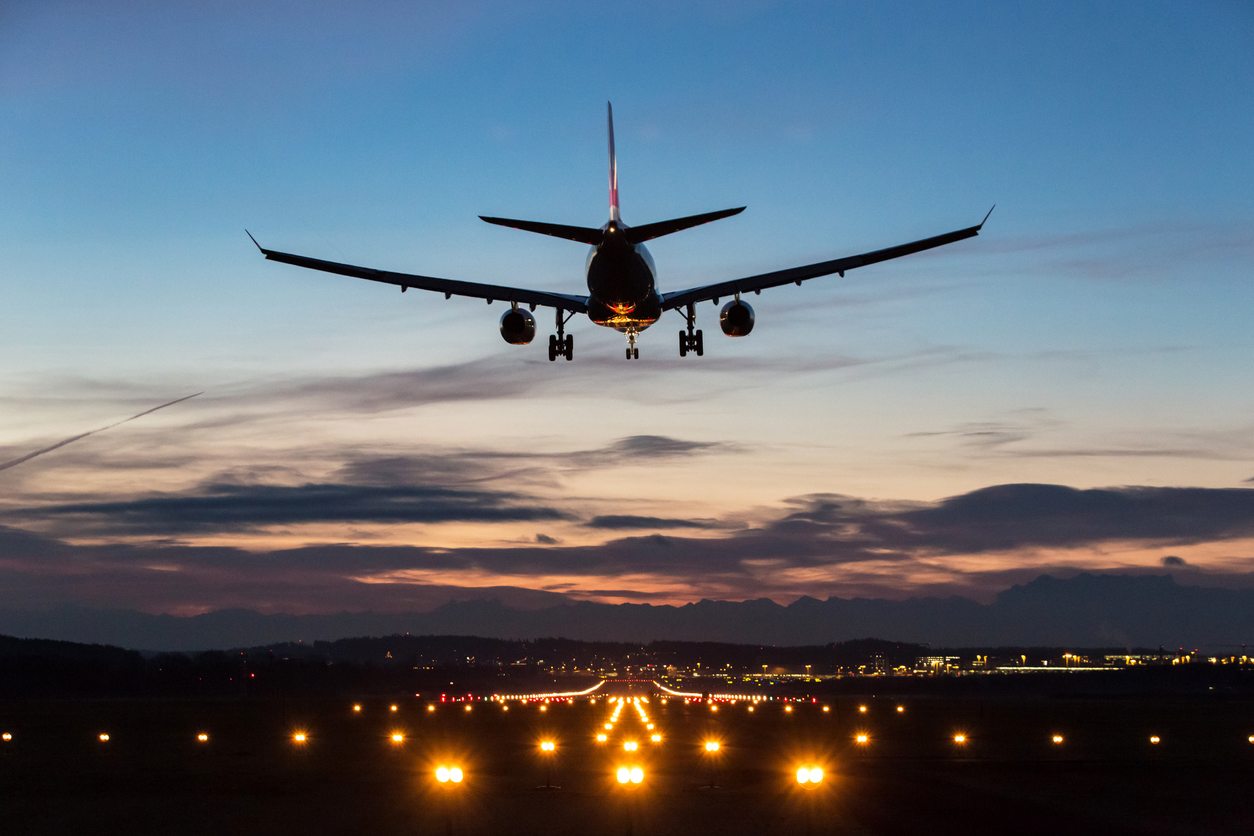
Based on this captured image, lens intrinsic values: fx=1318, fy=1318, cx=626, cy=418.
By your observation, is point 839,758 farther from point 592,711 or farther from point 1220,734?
point 592,711

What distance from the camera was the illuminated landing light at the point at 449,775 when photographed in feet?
184

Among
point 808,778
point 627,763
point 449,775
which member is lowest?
point 808,778

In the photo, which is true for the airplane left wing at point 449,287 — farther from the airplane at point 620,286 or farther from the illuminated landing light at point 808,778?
the illuminated landing light at point 808,778

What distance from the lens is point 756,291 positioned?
60.0 metres

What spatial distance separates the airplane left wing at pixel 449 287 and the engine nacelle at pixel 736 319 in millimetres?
6126

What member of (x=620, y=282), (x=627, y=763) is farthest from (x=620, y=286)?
(x=627, y=763)

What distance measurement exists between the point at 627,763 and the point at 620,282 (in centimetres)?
2082

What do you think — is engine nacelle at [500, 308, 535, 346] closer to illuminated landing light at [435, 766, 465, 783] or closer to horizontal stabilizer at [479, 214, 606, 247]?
horizontal stabilizer at [479, 214, 606, 247]

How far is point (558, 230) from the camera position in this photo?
50.5 meters

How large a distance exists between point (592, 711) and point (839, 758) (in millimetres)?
58796

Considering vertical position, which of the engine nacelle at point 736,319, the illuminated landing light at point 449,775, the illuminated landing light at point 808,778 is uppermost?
the engine nacelle at point 736,319

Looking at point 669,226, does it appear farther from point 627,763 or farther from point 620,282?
point 627,763

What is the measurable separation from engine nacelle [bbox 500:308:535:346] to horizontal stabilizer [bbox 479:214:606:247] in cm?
555

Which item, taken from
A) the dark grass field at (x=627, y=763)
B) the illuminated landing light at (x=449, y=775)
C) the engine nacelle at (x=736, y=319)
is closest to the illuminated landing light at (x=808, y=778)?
the dark grass field at (x=627, y=763)
